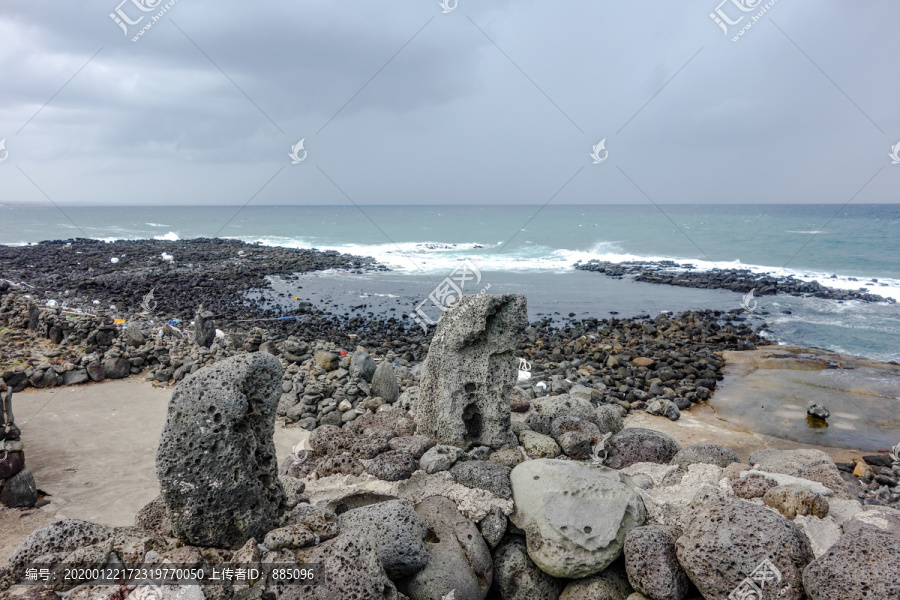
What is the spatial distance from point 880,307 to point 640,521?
26126mm

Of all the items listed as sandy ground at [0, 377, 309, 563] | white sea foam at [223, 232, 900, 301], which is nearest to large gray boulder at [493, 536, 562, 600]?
sandy ground at [0, 377, 309, 563]

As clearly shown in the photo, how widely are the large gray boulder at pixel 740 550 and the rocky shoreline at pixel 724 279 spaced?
25.0 metres

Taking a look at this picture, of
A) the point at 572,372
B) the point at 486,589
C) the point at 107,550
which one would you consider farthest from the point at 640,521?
the point at 572,372

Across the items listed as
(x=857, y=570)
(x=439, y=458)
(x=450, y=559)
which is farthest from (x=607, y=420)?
(x=857, y=570)

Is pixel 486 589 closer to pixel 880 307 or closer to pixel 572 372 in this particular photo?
pixel 572 372

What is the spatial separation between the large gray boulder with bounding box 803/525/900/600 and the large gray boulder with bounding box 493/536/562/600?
202 cm

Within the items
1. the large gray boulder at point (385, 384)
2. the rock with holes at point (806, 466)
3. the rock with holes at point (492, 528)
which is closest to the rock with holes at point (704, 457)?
the rock with holes at point (806, 466)

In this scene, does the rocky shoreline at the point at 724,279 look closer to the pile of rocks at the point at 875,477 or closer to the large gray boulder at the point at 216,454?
the pile of rocks at the point at 875,477

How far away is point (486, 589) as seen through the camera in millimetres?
4664

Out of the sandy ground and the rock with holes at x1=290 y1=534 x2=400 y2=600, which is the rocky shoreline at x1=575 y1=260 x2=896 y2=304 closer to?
the sandy ground

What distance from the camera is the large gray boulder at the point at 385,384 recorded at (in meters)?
10.3

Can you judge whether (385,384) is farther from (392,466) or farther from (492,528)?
(492,528)

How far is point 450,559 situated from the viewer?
14.8ft

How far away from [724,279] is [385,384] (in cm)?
2588
